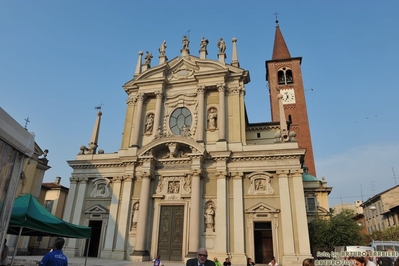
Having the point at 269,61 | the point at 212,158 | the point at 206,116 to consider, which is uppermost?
the point at 269,61

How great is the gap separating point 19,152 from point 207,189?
14.3 meters

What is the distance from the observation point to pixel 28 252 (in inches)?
862

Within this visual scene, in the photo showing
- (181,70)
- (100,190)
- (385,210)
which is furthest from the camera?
(385,210)

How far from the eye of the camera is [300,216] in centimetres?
1628

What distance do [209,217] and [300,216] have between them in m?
5.26

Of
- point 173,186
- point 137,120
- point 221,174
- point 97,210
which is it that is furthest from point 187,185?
point 97,210

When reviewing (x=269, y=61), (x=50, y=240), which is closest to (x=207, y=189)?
(x=50, y=240)

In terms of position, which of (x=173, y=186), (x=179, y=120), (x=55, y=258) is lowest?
(x=55, y=258)

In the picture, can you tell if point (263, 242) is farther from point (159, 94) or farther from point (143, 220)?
point (159, 94)

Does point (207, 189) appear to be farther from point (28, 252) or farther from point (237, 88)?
point (28, 252)

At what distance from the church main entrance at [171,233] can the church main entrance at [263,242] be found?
454cm

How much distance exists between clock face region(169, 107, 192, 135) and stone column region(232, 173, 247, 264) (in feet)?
18.0

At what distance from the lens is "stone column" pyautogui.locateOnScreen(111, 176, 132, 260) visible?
17.7 meters

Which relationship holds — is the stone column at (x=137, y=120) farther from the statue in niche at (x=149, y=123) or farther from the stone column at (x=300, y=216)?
the stone column at (x=300, y=216)
